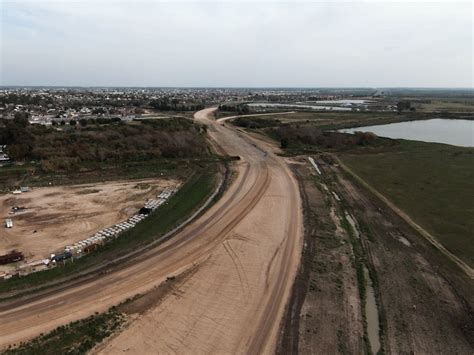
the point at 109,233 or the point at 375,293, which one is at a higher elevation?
the point at 109,233

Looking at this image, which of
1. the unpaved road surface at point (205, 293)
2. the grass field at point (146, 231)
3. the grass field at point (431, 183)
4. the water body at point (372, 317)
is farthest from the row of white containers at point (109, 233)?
the grass field at point (431, 183)

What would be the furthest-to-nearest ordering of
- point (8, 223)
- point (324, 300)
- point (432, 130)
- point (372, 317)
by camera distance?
point (432, 130) → point (8, 223) → point (324, 300) → point (372, 317)

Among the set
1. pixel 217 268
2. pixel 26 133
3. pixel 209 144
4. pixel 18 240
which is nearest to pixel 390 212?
pixel 217 268

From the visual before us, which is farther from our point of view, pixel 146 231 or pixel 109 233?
pixel 146 231

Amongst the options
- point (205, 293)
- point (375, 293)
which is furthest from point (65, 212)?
point (375, 293)

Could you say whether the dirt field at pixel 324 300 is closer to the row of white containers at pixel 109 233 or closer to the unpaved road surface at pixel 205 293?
the unpaved road surface at pixel 205 293

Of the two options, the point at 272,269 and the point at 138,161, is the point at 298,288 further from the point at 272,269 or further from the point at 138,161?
the point at 138,161

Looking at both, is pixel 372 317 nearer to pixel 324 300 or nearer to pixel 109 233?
pixel 324 300
